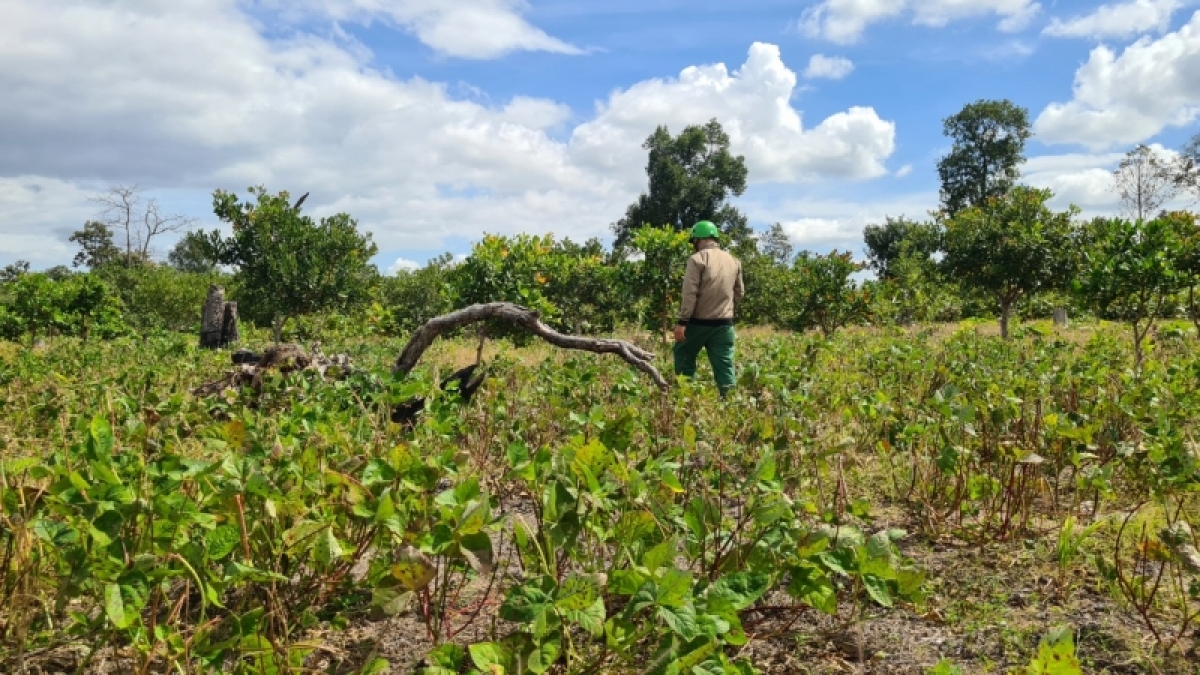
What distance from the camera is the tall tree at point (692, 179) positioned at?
134 ft

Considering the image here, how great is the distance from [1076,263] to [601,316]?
1101 cm

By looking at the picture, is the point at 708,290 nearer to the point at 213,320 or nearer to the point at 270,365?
the point at 270,365

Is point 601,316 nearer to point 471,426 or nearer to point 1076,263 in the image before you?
point 1076,263

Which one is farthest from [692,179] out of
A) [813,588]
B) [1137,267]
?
[813,588]

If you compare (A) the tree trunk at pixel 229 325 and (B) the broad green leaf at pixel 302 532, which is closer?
(B) the broad green leaf at pixel 302 532

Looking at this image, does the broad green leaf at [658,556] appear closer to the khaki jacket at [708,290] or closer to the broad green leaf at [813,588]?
the broad green leaf at [813,588]

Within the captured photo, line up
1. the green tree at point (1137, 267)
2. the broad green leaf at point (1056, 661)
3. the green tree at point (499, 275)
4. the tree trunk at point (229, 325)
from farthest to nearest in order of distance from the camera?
1. the tree trunk at point (229, 325)
2. the green tree at point (499, 275)
3. the green tree at point (1137, 267)
4. the broad green leaf at point (1056, 661)

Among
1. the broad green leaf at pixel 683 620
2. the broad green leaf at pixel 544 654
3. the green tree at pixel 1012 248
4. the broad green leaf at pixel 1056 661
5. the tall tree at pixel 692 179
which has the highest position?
the tall tree at pixel 692 179

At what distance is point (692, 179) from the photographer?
1604 inches

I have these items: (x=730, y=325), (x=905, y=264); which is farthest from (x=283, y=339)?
(x=905, y=264)

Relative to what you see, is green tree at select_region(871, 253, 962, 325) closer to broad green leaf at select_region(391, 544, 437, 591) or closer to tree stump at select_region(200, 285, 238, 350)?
tree stump at select_region(200, 285, 238, 350)

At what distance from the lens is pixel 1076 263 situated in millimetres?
17281

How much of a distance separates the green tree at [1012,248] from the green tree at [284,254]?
14.3 meters

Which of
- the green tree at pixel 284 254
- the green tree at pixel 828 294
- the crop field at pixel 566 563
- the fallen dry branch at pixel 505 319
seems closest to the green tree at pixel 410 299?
the green tree at pixel 284 254
